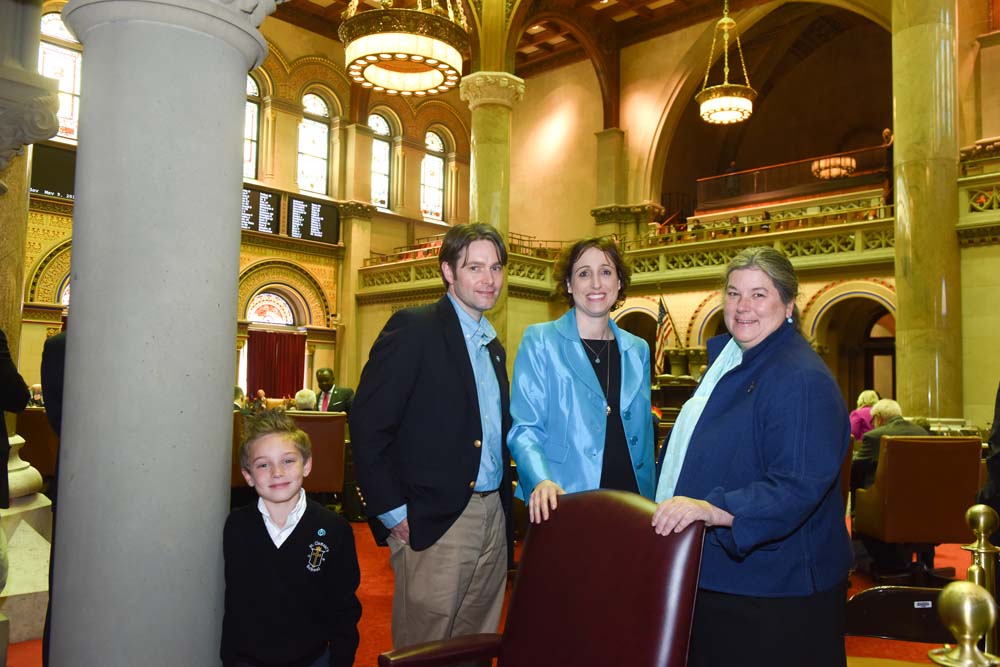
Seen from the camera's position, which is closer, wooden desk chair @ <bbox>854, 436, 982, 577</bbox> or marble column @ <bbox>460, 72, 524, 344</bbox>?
wooden desk chair @ <bbox>854, 436, 982, 577</bbox>

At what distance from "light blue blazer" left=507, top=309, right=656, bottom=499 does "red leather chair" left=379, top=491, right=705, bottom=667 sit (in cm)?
38

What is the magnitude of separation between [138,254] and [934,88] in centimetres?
880

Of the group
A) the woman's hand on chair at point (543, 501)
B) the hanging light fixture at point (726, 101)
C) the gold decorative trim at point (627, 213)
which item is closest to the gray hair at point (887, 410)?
the woman's hand on chair at point (543, 501)

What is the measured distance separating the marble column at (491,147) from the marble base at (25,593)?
8.32 meters

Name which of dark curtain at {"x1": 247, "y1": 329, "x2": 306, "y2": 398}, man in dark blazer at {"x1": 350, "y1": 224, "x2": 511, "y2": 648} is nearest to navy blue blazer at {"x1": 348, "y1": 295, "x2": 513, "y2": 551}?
man in dark blazer at {"x1": 350, "y1": 224, "x2": 511, "y2": 648}

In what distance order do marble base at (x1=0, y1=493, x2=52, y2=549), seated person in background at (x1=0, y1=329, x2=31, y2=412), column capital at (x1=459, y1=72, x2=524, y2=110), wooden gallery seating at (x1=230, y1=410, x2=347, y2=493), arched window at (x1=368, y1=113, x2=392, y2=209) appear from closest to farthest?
seated person in background at (x1=0, y1=329, x2=31, y2=412)
marble base at (x1=0, y1=493, x2=52, y2=549)
wooden gallery seating at (x1=230, y1=410, x2=347, y2=493)
column capital at (x1=459, y1=72, x2=524, y2=110)
arched window at (x1=368, y1=113, x2=392, y2=209)

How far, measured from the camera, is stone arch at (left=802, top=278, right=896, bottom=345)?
12.1m

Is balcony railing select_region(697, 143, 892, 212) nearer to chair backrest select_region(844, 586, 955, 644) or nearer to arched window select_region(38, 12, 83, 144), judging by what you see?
arched window select_region(38, 12, 83, 144)

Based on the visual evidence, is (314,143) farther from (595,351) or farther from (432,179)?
(595,351)

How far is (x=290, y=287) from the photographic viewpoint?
18125 mm

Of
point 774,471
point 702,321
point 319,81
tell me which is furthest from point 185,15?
point 319,81

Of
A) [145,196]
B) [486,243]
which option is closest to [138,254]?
[145,196]

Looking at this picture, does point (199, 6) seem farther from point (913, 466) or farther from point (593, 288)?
point (913, 466)

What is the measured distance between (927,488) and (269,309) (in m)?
15.8
